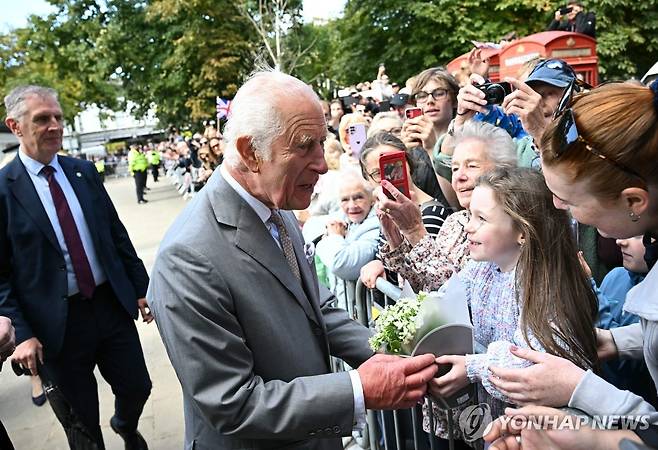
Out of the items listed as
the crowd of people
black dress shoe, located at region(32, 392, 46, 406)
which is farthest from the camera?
black dress shoe, located at region(32, 392, 46, 406)

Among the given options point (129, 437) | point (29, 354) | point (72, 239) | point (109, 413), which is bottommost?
point (109, 413)

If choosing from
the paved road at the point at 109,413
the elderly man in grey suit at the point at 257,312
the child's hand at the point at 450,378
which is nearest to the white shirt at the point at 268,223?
the elderly man in grey suit at the point at 257,312

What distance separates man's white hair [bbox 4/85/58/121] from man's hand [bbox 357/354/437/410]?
106 inches

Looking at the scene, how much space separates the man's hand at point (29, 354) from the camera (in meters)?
3.13

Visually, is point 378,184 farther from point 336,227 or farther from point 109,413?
point 109,413

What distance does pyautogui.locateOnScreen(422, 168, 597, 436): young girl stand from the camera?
1.88m

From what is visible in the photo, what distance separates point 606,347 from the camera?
1979 millimetres

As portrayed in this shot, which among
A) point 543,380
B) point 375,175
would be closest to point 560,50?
point 375,175

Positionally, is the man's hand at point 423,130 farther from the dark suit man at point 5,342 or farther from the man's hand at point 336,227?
the dark suit man at point 5,342

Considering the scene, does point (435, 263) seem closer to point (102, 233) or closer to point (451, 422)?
point (451, 422)

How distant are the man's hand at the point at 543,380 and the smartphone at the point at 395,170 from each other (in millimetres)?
Result: 1349

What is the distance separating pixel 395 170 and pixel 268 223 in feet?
3.38

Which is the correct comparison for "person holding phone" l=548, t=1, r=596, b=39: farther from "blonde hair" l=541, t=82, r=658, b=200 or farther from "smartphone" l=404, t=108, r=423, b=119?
"blonde hair" l=541, t=82, r=658, b=200

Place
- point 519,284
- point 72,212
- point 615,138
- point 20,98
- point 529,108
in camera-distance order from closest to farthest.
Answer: point 615,138, point 519,284, point 529,108, point 20,98, point 72,212
